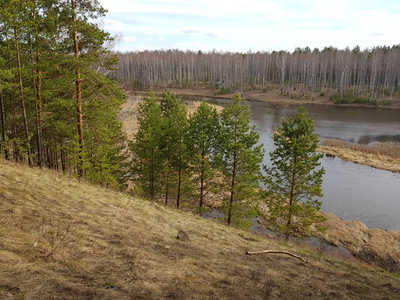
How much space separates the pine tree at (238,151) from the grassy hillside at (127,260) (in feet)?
21.3

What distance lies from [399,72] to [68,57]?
85005 millimetres

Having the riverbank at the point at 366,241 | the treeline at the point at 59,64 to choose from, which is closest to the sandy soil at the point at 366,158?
the riverbank at the point at 366,241

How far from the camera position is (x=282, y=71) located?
8619cm

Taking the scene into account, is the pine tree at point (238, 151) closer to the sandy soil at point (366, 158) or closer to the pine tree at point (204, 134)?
the pine tree at point (204, 134)

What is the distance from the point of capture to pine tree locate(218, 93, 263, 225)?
17.0 meters

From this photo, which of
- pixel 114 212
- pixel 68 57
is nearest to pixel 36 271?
pixel 114 212

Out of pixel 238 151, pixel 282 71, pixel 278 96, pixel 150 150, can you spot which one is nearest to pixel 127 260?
pixel 238 151

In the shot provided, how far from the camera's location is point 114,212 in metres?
10.2

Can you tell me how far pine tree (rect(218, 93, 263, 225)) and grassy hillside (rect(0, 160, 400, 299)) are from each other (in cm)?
649

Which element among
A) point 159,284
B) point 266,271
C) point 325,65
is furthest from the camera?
point 325,65

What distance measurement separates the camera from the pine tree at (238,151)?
16969 millimetres

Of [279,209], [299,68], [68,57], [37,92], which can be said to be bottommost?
[279,209]

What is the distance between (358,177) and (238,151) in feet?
59.4

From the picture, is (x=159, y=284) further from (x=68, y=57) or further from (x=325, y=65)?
A: (x=325, y=65)
